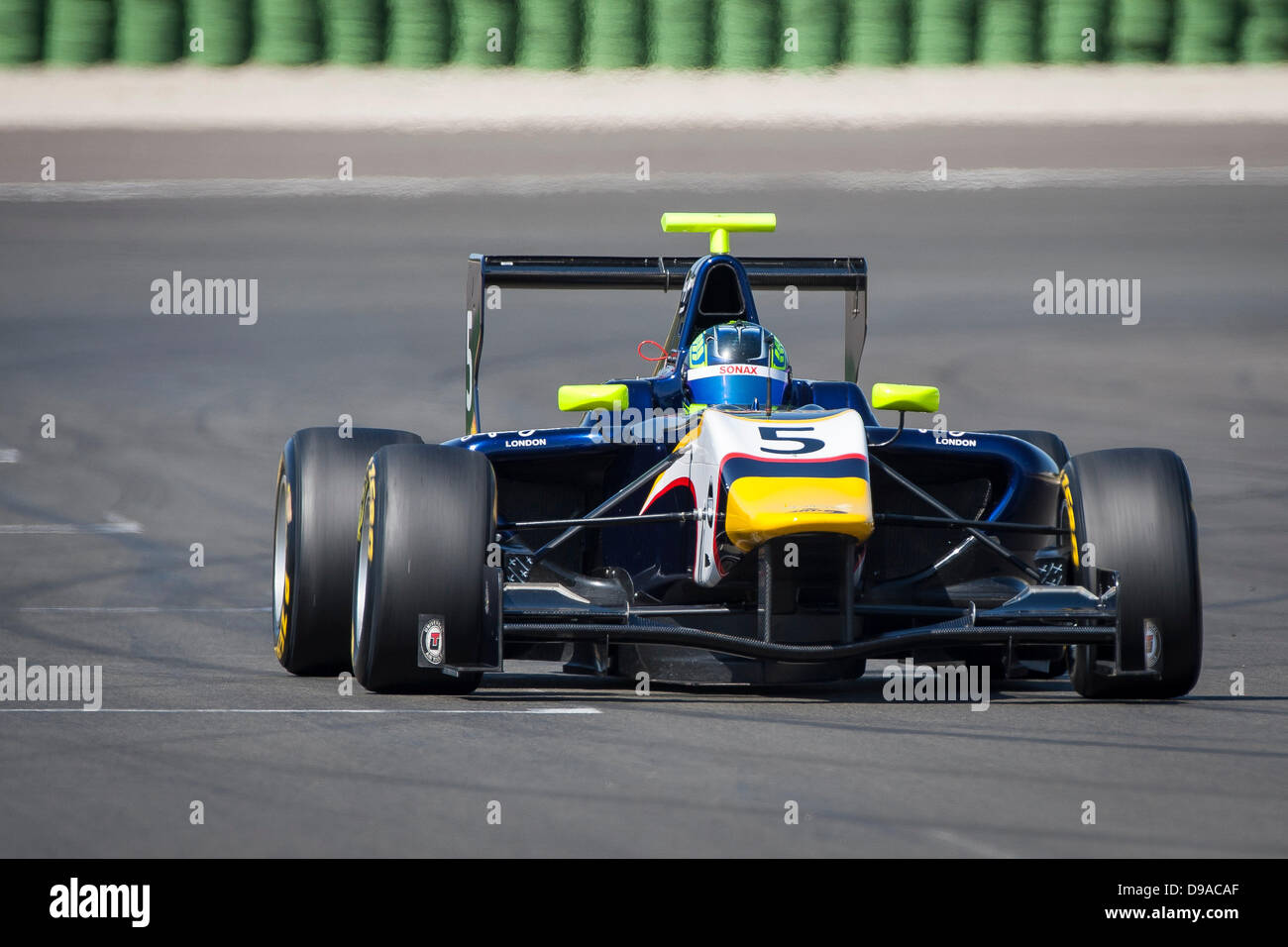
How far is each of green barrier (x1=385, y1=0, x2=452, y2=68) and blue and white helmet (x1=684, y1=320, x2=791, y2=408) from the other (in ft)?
59.3

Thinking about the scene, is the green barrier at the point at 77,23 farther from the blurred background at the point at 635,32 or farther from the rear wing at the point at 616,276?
the rear wing at the point at 616,276

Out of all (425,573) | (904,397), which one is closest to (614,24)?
(904,397)

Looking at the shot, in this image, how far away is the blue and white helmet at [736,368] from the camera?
9.11m

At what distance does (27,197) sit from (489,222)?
19.2ft

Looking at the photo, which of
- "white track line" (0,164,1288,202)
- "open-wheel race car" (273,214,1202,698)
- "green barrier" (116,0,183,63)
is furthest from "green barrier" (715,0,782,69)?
"open-wheel race car" (273,214,1202,698)

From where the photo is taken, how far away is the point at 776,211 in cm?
2492

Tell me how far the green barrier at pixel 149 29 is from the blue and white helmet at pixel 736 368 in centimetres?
1875

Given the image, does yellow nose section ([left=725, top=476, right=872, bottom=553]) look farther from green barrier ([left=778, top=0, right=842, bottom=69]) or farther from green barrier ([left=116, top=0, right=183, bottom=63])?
green barrier ([left=116, top=0, right=183, bottom=63])

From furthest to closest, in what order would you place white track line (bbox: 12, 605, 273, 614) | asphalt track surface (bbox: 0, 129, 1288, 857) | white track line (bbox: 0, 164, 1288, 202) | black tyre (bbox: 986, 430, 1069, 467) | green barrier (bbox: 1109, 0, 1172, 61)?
1. green barrier (bbox: 1109, 0, 1172, 61)
2. white track line (bbox: 0, 164, 1288, 202)
3. white track line (bbox: 12, 605, 273, 614)
4. black tyre (bbox: 986, 430, 1069, 467)
5. asphalt track surface (bbox: 0, 129, 1288, 857)

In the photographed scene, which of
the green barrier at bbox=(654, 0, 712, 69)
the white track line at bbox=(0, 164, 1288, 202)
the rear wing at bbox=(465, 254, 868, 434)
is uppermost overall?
the green barrier at bbox=(654, 0, 712, 69)

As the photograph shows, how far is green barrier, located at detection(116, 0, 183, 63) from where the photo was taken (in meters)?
26.2

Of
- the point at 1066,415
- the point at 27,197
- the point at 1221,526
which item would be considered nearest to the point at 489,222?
the point at 27,197

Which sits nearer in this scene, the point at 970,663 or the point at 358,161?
the point at 970,663

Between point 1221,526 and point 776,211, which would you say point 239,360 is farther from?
point 1221,526
